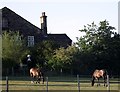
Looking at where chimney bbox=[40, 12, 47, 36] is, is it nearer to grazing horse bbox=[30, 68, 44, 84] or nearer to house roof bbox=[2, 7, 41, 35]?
house roof bbox=[2, 7, 41, 35]


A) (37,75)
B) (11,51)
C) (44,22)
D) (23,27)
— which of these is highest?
(44,22)

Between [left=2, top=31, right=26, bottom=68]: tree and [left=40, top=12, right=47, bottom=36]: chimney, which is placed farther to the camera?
[left=40, top=12, right=47, bottom=36]: chimney

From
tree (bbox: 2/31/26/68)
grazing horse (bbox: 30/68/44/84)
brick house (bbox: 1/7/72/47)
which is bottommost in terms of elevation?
grazing horse (bbox: 30/68/44/84)

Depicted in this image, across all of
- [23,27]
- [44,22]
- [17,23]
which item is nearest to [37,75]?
[17,23]

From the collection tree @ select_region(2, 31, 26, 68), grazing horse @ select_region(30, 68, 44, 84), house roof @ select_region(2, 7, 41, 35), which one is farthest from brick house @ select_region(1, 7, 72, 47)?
grazing horse @ select_region(30, 68, 44, 84)

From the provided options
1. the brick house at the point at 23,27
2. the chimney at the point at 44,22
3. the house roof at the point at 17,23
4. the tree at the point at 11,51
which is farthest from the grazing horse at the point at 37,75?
the chimney at the point at 44,22

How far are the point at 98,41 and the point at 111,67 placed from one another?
15.9 feet

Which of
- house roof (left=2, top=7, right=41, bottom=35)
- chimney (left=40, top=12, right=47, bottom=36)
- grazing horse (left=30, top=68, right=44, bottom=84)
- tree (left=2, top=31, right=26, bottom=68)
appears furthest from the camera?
chimney (left=40, top=12, right=47, bottom=36)

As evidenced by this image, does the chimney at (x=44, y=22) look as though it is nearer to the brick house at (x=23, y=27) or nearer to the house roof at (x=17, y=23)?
the brick house at (x=23, y=27)

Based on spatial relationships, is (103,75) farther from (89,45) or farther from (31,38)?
(31,38)

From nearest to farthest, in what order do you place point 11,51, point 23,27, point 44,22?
1. point 11,51
2. point 23,27
3. point 44,22

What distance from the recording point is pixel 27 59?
7594 centimetres

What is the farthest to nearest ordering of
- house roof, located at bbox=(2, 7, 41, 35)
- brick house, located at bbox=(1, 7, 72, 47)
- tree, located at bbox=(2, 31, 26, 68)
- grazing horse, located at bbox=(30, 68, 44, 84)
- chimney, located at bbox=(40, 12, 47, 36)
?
A: chimney, located at bbox=(40, 12, 47, 36)
house roof, located at bbox=(2, 7, 41, 35)
brick house, located at bbox=(1, 7, 72, 47)
tree, located at bbox=(2, 31, 26, 68)
grazing horse, located at bbox=(30, 68, 44, 84)

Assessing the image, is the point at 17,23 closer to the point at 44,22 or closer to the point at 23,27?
the point at 23,27
